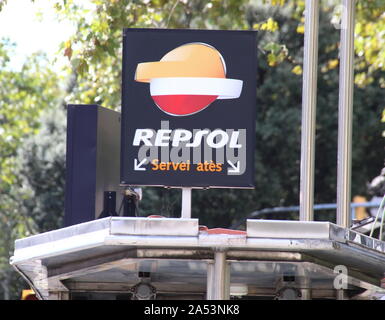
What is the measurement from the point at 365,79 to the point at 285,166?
7745mm

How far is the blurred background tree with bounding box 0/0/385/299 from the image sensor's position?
705 inches

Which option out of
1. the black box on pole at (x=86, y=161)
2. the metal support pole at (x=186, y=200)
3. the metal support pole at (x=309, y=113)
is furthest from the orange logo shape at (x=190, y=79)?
the metal support pole at (x=309, y=113)

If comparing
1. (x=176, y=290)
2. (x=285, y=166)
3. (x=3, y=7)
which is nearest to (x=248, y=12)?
(x=285, y=166)

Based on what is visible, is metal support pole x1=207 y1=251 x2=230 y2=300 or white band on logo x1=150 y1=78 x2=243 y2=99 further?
white band on logo x1=150 y1=78 x2=243 y2=99

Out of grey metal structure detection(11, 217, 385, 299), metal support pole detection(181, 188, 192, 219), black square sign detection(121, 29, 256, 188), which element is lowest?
grey metal structure detection(11, 217, 385, 299)

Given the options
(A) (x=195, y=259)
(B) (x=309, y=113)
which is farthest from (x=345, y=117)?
(A) (x=195, y=259)

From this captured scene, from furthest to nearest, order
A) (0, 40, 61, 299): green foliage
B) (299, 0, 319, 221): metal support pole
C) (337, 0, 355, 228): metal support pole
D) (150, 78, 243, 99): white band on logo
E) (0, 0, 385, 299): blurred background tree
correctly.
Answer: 1. (0, 40, 61, 299): green foliage
2. (0, 0, 385, 299): blurred background tree
3. (337, 0, 355, 228): metal support pole
4. (299, 0, 319, 221): metal support pole
5. (150, 78, 243, 99): white band on logo

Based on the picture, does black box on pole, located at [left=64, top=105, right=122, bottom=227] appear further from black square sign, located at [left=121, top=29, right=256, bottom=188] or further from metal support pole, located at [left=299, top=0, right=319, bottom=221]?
metal support pole, located at [left=299, top=0, right=319, bottom=221]

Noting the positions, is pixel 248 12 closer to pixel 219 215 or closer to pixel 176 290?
pixel 219 215

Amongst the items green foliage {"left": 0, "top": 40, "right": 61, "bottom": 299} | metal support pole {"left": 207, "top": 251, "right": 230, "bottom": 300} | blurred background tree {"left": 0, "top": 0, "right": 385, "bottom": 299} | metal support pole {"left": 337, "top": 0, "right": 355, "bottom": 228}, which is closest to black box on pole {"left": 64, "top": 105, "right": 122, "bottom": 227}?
metal support pole {"left": 337, "top": 0, "right": 355, "bottom": 228}

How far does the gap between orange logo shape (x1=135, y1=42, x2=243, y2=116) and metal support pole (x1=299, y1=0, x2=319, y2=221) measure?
165 centimetres

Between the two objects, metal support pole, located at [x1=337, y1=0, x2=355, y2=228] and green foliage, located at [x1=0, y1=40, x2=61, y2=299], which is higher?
green foliage, located at [x1=0, y1=40, x2=61, y2=299]

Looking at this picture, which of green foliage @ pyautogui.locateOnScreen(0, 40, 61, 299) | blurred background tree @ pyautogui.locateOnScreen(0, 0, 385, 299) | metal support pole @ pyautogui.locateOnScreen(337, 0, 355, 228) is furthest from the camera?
green foliage @ pyautogui.locateOnScreen(0, 40, 61, 299)

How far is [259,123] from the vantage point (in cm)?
2891
